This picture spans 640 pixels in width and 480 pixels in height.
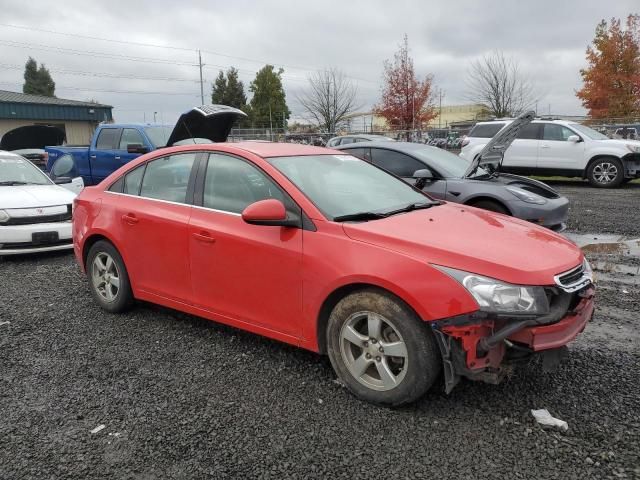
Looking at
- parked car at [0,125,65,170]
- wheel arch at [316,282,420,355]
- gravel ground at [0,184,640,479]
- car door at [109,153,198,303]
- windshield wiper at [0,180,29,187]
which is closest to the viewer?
gravel ground at [0,184,640,479]

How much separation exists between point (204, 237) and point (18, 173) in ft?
19.2

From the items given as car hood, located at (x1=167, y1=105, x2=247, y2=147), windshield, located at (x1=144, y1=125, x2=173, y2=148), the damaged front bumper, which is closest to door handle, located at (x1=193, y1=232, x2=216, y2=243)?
the damaged front bumper

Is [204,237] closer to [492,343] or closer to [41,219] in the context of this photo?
[492,343]

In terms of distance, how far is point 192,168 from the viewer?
13.6 feet

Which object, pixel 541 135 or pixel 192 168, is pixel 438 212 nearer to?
pixel 192 168

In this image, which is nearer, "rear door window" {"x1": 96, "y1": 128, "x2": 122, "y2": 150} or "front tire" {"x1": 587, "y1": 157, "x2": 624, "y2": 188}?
"rear door window" {"x1": 96, "y1": 128, "x2": 122, "y2": 150}

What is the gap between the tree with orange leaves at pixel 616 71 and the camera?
29172 millimetres

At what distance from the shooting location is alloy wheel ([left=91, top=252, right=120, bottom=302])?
4.66 metres

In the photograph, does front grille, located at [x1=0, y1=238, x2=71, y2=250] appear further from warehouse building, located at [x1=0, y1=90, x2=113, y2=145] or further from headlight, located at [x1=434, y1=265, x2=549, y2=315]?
warehouse building, located at [x1=0, y1=90, x2=113, y2=145]

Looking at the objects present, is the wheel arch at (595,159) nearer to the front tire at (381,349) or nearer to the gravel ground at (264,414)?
the gravel ground at (264,414)

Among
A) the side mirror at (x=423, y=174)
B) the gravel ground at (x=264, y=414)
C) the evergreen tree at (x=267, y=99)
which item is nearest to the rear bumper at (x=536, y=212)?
the side mirror at (x=423, y=174)

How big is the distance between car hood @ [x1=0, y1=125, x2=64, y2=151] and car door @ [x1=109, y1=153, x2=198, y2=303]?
14195mm

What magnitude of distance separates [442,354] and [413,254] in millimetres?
562

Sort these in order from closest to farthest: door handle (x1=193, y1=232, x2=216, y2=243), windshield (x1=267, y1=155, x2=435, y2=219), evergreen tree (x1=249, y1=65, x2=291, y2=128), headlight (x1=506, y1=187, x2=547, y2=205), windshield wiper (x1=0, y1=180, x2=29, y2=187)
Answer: windshield (x1=267, y1=155, x2=435, y2=219) < door handle (x1=193, y1=232, x2=216, y2=243) < headlight (x1=506, y1=187, x2=547, y2=205) < windshield wiper (x1=0, y1=180, x2=29, y2=187) < evergreen tree (x1=249, y1=65, x2=291, y2=128)
